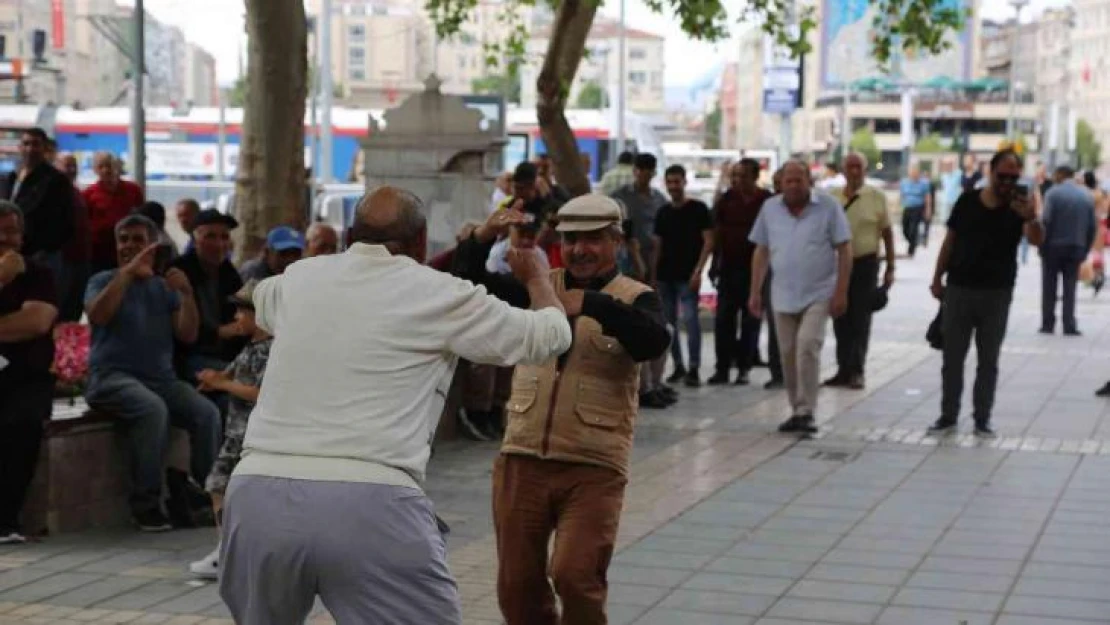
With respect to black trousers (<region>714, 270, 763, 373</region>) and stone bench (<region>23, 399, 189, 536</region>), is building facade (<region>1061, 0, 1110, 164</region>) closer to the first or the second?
black trousers (<region>714, 270, 763, 373</region>)

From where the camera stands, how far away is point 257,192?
14273 millimetres

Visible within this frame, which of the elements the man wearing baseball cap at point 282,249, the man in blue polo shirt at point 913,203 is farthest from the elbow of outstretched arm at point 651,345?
the man in blue polo shirt at point 913,203

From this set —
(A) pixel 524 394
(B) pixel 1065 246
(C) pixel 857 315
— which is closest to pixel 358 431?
(A) pixel 524 394

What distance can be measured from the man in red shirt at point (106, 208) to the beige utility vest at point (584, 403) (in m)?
9.55

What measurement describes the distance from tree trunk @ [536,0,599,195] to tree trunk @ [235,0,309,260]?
174 inches

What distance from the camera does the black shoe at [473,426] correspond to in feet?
42.8

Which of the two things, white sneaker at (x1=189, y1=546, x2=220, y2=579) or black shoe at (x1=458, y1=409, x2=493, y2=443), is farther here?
black shoe at (x1=458, y1=409, x2=493, y2=443)

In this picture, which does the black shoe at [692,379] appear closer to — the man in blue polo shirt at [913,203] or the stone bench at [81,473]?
the stone bench at [81,473]

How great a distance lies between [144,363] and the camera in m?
9.84

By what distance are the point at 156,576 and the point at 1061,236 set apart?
15.2 meters

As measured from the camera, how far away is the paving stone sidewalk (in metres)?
8.05

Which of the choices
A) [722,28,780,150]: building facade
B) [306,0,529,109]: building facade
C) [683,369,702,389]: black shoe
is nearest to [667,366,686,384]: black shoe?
[683,369,702,389]: black shoe

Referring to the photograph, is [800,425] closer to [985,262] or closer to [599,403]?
[985,262]

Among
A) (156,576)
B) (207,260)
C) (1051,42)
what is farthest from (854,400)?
(1051,42)
